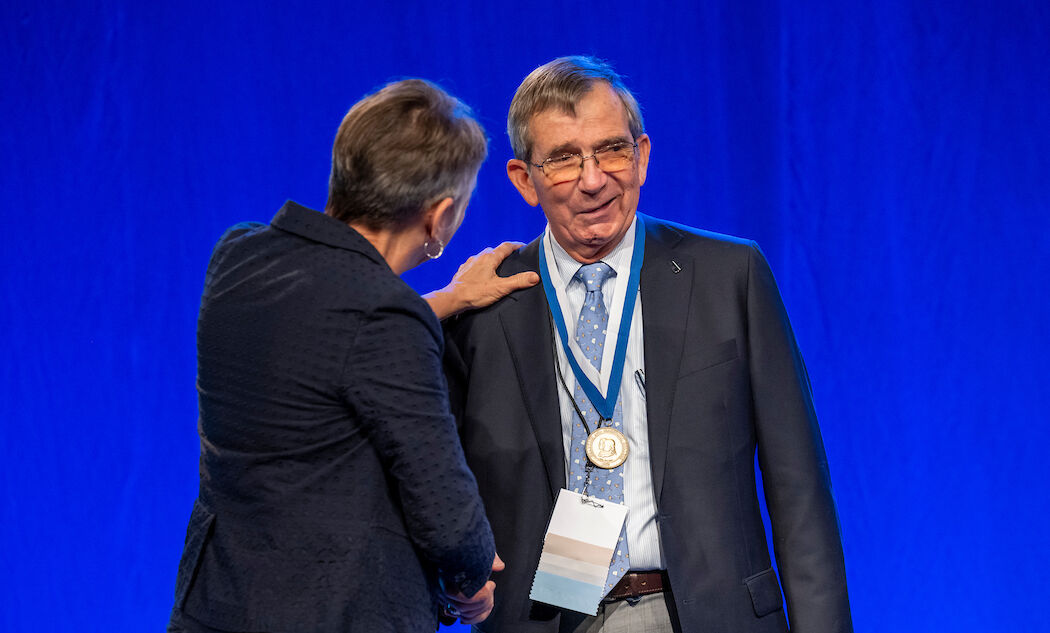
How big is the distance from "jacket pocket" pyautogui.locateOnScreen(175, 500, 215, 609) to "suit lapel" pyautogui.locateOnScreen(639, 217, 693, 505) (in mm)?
764

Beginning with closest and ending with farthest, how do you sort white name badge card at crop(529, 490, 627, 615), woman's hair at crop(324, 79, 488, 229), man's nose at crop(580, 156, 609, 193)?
1. woman's hair at crop(324, 79, 488, 229)
2. white name badge card at crop(529, 490, 627, 615)
3. man's nose at crop(580, 156, 609, 193)

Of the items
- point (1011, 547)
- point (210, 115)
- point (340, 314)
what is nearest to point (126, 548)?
point (210, 115)

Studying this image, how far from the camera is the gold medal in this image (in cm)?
180

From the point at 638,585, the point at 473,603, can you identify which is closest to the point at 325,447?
the point at 473,603

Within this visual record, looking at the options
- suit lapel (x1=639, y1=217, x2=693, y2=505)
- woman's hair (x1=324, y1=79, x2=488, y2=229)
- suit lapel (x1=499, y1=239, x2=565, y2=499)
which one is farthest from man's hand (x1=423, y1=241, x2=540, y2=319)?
woman's hair (x1=324, y1=79, x2=488, y2=229)

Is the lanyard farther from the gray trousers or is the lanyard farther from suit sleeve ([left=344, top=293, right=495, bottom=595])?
suit sleeve ([left=344, top=293, right=495, bottom=595])

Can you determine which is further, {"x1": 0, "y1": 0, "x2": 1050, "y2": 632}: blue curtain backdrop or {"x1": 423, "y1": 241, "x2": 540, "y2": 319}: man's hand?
{"x1": 0, "y1": 0, "x2": 1050, "y2": 632}: blue curtain backdrop

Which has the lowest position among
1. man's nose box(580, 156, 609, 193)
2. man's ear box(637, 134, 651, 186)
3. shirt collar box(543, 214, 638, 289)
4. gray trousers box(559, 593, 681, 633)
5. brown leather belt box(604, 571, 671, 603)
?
gray trousers box(559, 593, 681, 633)

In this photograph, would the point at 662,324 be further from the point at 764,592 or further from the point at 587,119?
the point at 764,592

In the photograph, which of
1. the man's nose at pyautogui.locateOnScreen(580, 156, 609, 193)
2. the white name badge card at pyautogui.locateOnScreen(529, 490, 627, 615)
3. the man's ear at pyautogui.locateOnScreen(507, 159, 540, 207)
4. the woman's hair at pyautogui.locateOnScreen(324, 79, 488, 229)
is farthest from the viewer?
the man's ear at pyautogui.locateOnScreen(507, 159, 540, 207)

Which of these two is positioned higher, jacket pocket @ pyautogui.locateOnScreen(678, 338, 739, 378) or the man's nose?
the man's nose

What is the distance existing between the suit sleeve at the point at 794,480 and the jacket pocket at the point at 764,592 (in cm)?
2

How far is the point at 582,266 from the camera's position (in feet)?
6.50

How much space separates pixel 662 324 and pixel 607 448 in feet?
0.84
